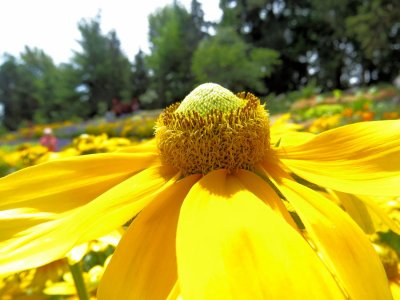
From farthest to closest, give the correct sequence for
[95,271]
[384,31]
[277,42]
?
[277,42], [384,31], [95,271]

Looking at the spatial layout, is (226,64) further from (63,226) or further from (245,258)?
(245,258)

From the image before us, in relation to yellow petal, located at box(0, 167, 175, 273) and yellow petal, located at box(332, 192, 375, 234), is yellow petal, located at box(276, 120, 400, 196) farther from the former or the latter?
yellow petal, located at box(0, 167, 175, 273)

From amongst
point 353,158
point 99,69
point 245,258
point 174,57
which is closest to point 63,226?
point 245,258

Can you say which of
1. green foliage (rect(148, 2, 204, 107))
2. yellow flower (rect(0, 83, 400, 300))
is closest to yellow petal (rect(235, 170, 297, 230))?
yellow flower (rect(0, 83, 400, 300))

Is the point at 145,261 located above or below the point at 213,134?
below

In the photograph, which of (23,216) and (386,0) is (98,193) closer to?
(23,216)

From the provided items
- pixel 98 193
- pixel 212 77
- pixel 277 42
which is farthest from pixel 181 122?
pixel 277 42

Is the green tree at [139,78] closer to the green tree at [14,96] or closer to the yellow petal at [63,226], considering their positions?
the green tree at [14,96]
